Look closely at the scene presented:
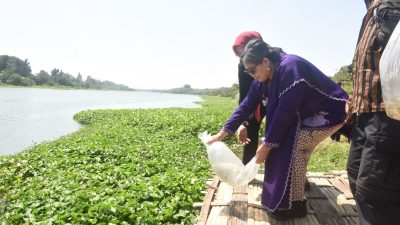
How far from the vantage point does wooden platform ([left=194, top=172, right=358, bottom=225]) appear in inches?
142

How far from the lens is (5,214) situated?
508 cm

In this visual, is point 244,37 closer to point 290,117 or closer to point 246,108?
point 246,108

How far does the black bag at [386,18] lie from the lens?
1.97 metres

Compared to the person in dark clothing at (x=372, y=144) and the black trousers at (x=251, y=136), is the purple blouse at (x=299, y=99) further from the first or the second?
the black trousers at (x=251, y=136)

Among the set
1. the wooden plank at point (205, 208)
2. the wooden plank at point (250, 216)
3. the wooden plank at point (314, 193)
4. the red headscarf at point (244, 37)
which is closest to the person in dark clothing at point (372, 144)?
the wooden plank at point (250, 216)

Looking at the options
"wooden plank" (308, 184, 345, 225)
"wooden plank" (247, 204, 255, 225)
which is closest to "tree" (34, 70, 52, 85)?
"wooden plank" (247, 204, 255, 225)

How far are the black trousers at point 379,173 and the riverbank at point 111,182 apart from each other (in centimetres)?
284

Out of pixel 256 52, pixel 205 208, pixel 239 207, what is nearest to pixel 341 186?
pixel 239 207

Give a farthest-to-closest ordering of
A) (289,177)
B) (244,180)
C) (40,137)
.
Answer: (40,137)
(244,180)
(289,177)

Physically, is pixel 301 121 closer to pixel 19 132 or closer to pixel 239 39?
pixel 239 39

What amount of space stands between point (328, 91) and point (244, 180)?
134 cm

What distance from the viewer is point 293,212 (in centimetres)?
359

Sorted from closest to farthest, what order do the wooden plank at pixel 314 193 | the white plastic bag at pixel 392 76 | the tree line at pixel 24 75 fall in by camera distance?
the white plastic bag at pixel 392 76 → the wooden plank at pixel 314 193 → the tree line at pixel 24 75

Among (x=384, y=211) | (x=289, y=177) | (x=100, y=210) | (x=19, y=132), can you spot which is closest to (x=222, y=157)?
(x=289, y=177)
